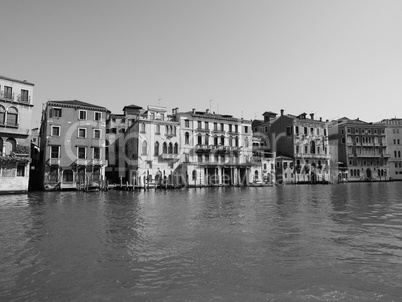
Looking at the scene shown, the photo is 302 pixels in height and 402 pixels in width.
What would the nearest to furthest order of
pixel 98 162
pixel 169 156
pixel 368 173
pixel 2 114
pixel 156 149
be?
1. pixel 2 114
2. pixel 98 162
3. pixel 156 149
4. pixel 169 156
5. pixel 368 173

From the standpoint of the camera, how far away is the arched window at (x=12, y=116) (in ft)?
91.7

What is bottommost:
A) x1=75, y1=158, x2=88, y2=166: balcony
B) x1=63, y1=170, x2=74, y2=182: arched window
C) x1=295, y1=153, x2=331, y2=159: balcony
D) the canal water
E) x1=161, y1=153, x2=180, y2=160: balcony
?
the canal water

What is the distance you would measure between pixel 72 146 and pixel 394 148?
2515 inches

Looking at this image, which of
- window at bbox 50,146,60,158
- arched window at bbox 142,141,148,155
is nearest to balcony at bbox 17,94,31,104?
window at bbox 50,146,60,158

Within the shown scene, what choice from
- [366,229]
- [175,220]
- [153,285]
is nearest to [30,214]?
[175,220]

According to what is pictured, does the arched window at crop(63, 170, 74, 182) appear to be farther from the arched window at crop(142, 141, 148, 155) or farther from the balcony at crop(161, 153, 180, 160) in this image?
the balcony at crop(161, 153, 180, 160)

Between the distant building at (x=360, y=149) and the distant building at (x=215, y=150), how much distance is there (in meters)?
24.4

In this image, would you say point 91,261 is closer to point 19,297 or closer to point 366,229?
point 19,297

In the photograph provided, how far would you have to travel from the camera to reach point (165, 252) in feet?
24.3

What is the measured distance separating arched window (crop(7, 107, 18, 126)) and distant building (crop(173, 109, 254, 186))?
19.7m

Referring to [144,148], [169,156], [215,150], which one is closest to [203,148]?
[215,150]

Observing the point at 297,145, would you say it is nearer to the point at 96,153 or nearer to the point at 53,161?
the point at 96,153

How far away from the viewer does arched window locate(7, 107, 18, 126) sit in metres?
28.0

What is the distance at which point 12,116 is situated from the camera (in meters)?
28.1
